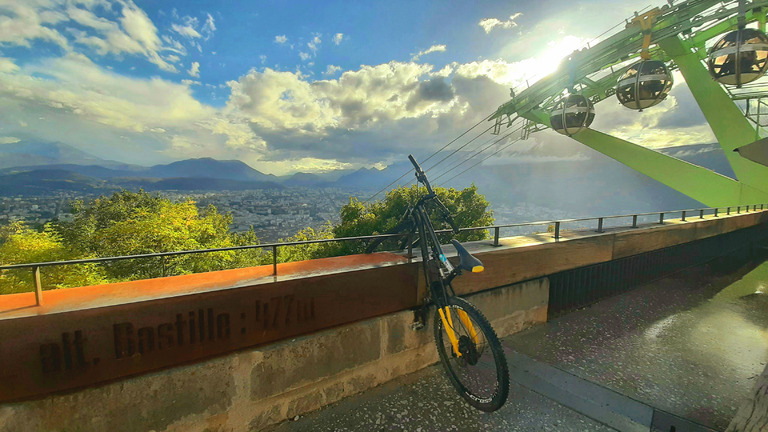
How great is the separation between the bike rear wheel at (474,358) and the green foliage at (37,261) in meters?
20.6

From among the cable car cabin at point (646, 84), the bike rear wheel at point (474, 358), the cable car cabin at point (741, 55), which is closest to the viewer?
the bike rear wheel at point (474, 358)

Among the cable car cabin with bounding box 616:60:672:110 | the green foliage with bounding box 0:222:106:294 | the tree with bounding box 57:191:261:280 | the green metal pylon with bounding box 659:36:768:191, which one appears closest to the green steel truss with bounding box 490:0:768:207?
the green metal pylon with bounding box 659:36:768:191

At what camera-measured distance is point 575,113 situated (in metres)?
11.4

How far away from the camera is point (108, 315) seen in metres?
2.49

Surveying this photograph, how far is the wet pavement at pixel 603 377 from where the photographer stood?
135 inches

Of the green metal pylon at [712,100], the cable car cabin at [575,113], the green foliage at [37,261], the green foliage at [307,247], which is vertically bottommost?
the green foliage at [307,247]

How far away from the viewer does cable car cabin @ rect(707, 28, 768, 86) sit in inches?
289

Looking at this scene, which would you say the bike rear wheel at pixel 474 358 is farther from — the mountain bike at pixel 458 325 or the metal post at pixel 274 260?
the metal post at pixel 274 260

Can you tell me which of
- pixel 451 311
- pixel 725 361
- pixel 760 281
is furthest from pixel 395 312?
pixel 760 281

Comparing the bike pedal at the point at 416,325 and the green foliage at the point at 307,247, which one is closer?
the bike pedal at the point at 416,325

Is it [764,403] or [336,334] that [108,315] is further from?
[764,403]

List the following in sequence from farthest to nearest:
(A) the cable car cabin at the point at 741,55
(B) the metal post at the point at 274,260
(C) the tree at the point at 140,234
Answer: (C) the tree at the point at 140,234 → (A) the cable car cabin at the point at 741,55 → (B) the metal post at the point at 274,260

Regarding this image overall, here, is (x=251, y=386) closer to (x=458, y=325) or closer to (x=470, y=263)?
(x=458, y=325)

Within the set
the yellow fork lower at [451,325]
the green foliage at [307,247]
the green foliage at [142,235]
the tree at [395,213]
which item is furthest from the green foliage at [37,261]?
the yellow fork lower at [451,325]
